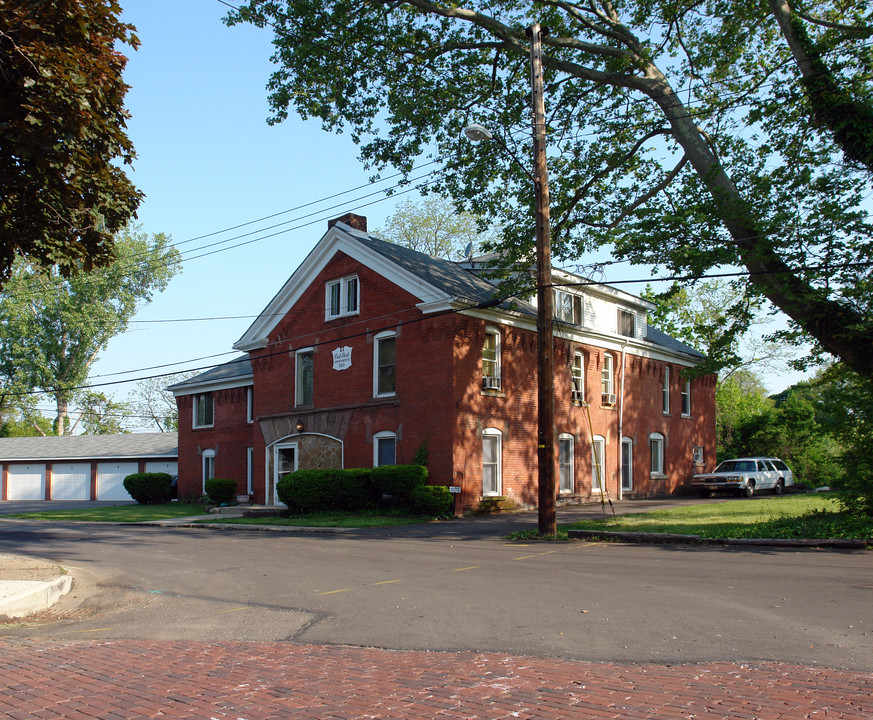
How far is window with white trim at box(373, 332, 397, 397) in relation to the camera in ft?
84.9

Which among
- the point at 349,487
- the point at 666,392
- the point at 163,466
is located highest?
the point at 666,392

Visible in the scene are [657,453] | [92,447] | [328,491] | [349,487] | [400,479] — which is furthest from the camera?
[92,447]

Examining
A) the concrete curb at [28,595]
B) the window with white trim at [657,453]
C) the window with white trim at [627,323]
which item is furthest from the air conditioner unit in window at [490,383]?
the concrete curb at [28,595]

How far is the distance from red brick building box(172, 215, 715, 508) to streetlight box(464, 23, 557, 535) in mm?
3159

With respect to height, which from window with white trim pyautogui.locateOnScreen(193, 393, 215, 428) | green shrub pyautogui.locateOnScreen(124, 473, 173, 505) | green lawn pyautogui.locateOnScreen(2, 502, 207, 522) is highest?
window with white trim pyautogui.locateOnScreen(193, 393, 215, 428)

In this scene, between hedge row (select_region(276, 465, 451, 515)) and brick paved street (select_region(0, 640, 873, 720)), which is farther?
hedge row (select_region(276, 465, 451, 515))

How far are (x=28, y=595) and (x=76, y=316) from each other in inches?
1989

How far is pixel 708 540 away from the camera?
1517 centimetres

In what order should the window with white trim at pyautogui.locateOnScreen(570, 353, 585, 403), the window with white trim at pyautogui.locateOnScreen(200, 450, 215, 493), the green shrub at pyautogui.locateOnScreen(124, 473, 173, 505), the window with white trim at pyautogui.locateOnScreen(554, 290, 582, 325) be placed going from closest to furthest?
the window with white trim at pyautogui.locateOnScreen(554, 290, 582, 325)
the window with white trim at pyautogui.locateOnScreen(570, 353, 585, 403)
the window with white trim at pyautogui.locateOnScreen(200, 450, 215, 493)
the green shrub at pyautogui.locateOnScreen(124, 473, 173, 505)

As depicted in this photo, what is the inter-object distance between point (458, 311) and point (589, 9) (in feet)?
29.1

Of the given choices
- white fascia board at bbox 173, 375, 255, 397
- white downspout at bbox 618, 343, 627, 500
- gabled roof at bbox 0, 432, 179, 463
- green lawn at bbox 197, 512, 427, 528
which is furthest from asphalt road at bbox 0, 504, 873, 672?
gabled roof at bbox 0, 432, 179, 463

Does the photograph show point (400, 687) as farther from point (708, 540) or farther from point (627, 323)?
point (627, 323)

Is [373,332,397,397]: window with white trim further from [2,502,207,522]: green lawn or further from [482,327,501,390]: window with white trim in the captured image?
[2,502,207,522]: green lawn

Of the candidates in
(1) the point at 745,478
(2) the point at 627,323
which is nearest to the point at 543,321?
(2) the point at 627,323
